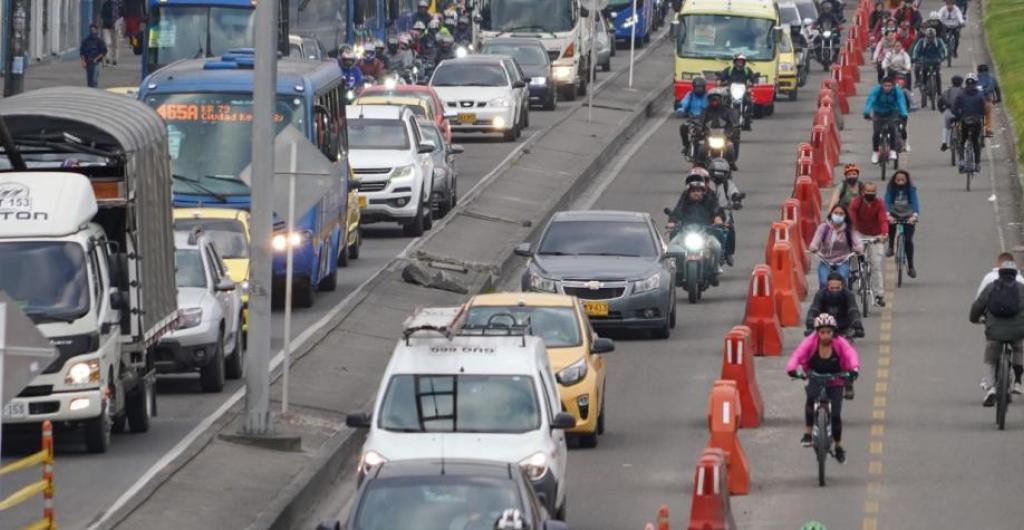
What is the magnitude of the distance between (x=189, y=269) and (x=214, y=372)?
1.29 m

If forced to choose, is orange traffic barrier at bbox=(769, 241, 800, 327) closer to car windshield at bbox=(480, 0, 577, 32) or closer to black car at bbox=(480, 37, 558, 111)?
black car at bbox=(480, 37, 558, 111)

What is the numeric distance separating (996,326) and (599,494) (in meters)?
5.01

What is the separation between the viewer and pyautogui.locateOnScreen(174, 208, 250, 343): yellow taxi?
2902cm

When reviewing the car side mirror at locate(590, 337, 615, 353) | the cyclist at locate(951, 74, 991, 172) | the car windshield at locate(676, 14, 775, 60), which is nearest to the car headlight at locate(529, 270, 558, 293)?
the car side mirror at locate(590, 337, 615, 353)

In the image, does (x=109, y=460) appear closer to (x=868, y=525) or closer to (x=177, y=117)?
(x=868, y=525)

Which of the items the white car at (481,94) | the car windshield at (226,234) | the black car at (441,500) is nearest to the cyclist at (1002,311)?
the car windshield at (226,234)

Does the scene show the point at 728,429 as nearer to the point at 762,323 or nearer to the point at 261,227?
the point at 261,227

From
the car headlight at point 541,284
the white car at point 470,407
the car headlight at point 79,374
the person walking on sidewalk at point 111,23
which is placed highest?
the white car at point 470,407

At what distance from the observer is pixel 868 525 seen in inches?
781

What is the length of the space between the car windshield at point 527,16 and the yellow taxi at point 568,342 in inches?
1467

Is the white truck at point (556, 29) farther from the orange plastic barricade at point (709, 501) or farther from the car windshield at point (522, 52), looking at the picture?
the orange plastic barricade at point (709, 501)

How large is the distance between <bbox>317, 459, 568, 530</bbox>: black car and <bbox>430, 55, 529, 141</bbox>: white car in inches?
1407

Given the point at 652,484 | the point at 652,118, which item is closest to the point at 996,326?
the point at 652,484

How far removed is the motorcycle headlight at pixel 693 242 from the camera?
32469mm
